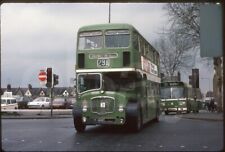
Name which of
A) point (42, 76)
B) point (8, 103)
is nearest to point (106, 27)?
point (42, 76)

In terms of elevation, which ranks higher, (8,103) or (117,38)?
(117,38)

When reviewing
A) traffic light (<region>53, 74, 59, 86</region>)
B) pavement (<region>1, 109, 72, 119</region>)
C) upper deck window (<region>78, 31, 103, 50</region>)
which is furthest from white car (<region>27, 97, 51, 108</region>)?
upper deck window (<region>78, 31, 103, 50</region>)

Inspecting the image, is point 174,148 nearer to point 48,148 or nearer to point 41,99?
point 48,148

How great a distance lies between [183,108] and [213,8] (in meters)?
34.1

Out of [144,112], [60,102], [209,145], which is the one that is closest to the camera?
[209,145]

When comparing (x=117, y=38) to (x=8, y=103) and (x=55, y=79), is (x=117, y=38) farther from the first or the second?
(x=8, y=103)

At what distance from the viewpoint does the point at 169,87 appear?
42.9m

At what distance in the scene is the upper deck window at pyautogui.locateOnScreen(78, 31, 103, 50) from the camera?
20750mm

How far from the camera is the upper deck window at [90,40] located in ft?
68.1

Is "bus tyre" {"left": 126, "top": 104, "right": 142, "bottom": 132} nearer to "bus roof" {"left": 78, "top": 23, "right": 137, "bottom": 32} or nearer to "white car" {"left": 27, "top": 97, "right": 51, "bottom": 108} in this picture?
"bus roof" {"left": 78, "top": 23, "right": 137, "bottom": 32}

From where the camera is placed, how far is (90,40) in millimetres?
20844

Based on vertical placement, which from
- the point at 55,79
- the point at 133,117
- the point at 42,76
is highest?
the point at 42,76

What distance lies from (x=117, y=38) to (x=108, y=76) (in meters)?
1.51

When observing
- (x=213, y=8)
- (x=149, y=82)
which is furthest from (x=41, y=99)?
(x=213, y=8)
